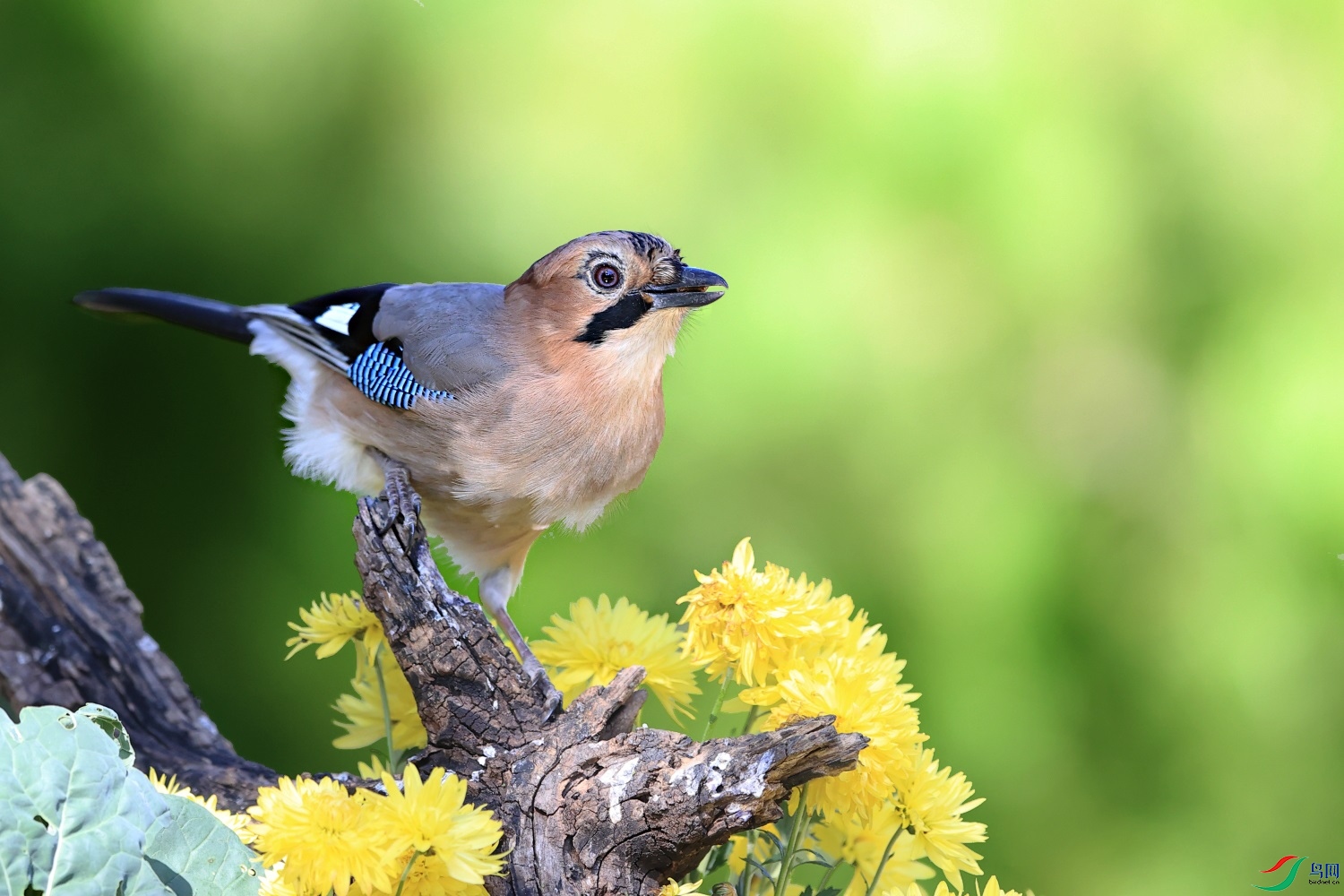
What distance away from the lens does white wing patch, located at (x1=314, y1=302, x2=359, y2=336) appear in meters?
1.81

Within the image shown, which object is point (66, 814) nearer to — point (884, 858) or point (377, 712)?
point (377, 712)

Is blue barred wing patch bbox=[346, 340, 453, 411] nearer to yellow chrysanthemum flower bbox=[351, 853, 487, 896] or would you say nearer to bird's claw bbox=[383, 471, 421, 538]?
bird's claw bbox=[383, 471, 421, 538]

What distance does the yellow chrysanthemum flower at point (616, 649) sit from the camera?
121 cm

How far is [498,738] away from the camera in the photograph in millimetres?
1264

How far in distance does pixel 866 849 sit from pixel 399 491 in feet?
Answer: 2.70

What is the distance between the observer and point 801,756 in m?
0.93

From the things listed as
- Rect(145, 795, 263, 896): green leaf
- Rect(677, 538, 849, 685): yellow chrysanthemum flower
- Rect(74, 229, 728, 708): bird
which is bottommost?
Rect(145, 795, 263, 896): green leaf

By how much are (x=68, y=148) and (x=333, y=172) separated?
48cm

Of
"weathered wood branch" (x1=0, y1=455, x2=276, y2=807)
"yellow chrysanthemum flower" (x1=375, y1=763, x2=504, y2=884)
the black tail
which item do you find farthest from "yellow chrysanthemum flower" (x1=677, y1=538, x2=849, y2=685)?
the black tail

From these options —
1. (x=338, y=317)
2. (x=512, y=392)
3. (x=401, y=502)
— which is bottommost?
(x=401, y=502)

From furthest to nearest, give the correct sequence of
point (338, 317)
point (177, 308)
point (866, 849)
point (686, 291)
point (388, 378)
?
point (177, 308), point (338, 317), point (388, 378), point (686, 291), point (866, 849)

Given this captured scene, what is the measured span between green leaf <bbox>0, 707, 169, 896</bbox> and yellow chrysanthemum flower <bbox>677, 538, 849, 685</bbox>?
45 cm

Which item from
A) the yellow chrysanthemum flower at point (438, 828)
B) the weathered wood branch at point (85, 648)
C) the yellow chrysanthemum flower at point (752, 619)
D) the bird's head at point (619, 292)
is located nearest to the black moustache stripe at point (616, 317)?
the bird's head at point (619, 292)

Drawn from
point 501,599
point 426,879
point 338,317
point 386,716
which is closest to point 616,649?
point 386,716
